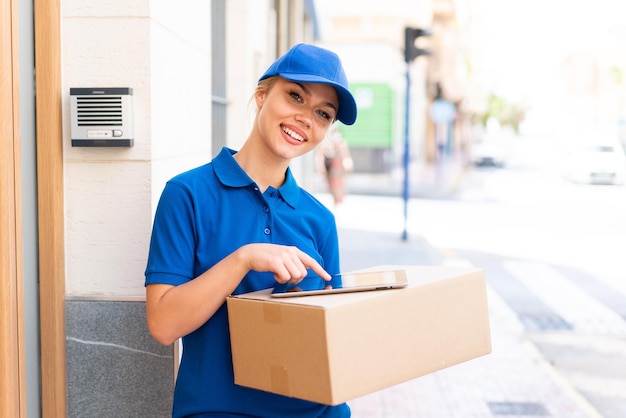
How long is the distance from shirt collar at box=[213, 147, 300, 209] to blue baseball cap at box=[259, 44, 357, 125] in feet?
0.75

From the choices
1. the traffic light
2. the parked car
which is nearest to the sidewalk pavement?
the traffic light

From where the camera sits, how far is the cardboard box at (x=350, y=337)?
5.73 ft

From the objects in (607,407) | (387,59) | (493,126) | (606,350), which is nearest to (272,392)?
(607,407)

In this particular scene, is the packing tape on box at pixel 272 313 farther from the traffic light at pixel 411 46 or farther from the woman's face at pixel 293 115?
the traffic light at pixel 411 46

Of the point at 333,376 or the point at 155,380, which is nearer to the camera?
the point at 333,376

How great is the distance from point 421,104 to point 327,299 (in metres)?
51.0

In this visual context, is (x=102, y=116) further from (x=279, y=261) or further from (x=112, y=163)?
(x=279, y=261)

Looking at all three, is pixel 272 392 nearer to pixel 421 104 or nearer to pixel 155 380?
pixel 155 380

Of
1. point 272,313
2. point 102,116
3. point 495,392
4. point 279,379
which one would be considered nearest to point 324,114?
point 272,313

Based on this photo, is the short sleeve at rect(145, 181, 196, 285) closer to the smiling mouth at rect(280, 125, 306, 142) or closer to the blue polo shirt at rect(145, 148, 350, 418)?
the blue polo shirt at rect(145, 148, 350, 418)

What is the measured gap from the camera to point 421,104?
171ft

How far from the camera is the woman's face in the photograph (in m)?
2.07

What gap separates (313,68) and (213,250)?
480mm

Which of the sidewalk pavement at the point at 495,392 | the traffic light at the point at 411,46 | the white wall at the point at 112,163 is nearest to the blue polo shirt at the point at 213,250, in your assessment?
the white wall at the point at 112,163
